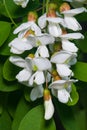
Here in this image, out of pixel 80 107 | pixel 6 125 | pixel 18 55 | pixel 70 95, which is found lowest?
pixel 80 107

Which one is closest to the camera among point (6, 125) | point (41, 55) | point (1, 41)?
point (41, 55)

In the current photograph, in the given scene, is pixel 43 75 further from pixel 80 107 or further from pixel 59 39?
pixel 80 107

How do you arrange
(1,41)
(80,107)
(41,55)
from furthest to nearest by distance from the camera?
(80,107) → (1,41) → (41,55)

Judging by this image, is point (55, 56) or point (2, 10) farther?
point (2, 10)

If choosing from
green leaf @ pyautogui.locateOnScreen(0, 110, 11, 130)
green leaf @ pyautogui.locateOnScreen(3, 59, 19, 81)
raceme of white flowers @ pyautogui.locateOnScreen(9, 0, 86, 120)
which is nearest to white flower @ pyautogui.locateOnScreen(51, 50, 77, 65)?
raceme of white flowers @ pyautogui.locateOnScreen(9, 0, 86, 120)

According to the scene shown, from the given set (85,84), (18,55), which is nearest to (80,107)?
(85,84)

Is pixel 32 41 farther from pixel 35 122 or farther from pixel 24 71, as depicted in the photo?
pixel 35 122

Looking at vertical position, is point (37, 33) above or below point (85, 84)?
above
